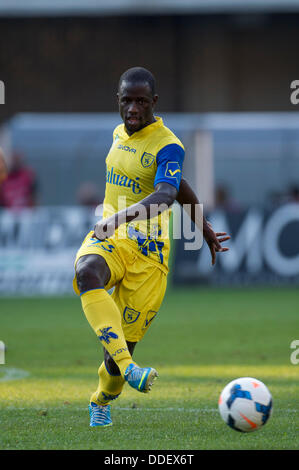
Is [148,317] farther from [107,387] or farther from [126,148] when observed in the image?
[126,148]

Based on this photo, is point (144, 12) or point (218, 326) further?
point (144, 12)

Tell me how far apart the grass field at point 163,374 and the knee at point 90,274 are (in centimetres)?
88

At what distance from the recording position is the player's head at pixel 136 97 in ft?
16.9

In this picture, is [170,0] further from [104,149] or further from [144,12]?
[104,149]

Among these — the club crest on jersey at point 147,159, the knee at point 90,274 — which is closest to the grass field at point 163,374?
the knee at point 90,274

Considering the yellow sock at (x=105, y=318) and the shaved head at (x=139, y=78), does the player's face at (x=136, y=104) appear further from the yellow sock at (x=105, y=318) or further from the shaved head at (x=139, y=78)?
the yellow sock at (x=105, y=318)

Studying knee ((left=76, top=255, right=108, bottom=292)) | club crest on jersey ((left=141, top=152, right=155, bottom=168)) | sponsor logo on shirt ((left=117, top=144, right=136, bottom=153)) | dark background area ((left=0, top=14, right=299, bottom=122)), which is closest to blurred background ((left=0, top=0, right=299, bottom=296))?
dark background area ((left=0, top=14, right=299, bottom=122))

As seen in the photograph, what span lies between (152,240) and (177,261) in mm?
10616

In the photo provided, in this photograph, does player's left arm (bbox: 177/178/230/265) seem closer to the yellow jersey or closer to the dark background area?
the yellow jersey

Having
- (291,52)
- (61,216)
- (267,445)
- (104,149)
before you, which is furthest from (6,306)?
(291,52)

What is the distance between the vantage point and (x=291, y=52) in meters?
21.6

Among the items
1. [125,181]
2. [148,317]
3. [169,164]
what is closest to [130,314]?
[148,317]

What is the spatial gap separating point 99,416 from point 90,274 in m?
1.02

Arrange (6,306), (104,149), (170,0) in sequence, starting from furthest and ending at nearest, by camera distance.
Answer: (104,149), (170,0), (6,306)
